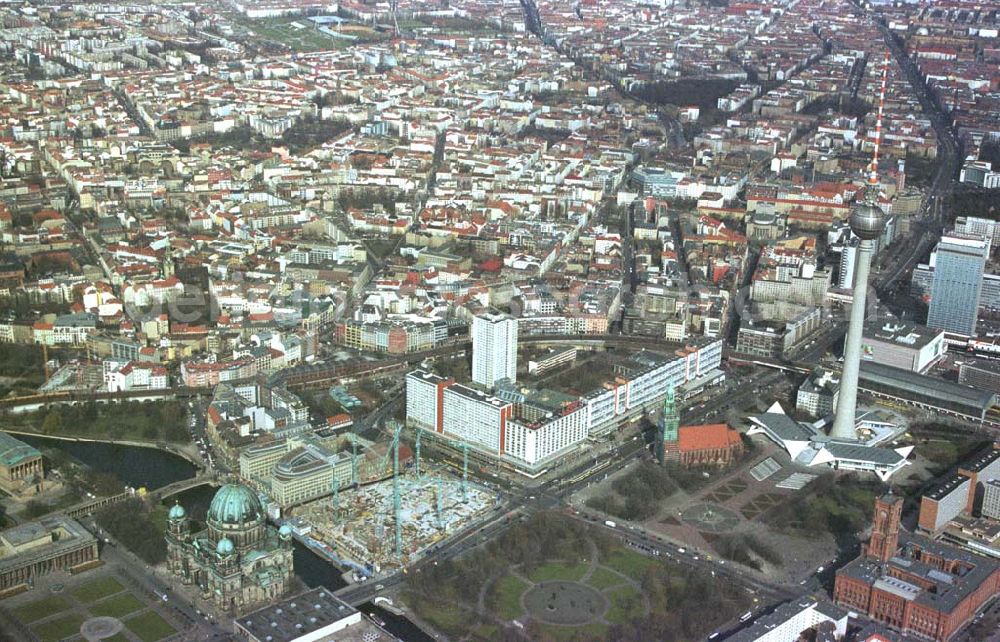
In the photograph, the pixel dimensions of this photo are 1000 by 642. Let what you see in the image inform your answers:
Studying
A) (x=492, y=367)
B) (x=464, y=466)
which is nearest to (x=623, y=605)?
(x=464, y=466)

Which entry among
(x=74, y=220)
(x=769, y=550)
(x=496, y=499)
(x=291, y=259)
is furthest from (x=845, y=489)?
(x=74, y=220)

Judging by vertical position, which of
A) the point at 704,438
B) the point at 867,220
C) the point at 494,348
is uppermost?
the point at 867,220

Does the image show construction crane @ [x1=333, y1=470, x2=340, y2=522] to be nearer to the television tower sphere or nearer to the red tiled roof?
the red tiled roof

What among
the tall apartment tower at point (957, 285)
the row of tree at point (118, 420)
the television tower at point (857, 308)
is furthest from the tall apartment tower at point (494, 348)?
the tall apartment tower at point (957, 285)

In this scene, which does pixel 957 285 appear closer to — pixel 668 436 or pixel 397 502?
pixel 668 436

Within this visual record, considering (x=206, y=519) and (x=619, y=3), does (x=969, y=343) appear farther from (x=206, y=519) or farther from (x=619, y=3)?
(x=619, y=3)
